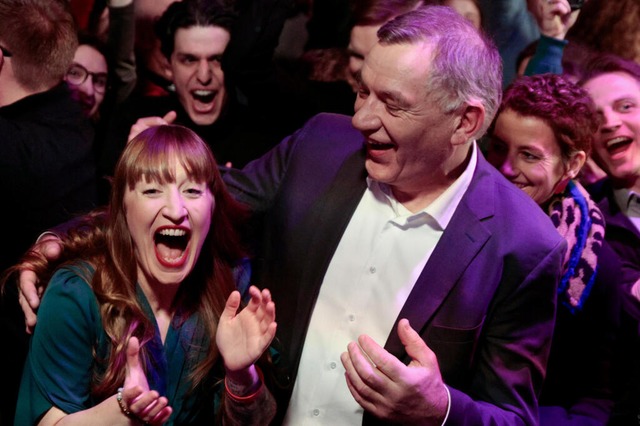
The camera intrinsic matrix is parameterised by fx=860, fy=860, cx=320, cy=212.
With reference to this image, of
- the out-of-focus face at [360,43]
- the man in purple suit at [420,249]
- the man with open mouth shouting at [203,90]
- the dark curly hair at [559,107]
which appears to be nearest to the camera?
the man in purple suit at [420,249]

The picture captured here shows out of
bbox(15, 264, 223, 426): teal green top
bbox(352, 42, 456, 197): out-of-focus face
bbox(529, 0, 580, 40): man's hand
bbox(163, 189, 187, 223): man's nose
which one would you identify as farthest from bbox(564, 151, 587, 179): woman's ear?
bbox(15, 264, 223, 426): teal green top

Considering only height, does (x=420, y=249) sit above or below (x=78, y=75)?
above

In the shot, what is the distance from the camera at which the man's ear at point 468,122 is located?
7.48 ft

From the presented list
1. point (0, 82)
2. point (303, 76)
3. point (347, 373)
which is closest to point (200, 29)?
point (303, 76)

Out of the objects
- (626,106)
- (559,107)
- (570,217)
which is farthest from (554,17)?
(570,217)

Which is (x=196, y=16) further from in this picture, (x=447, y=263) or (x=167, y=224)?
(x=447, y=263)

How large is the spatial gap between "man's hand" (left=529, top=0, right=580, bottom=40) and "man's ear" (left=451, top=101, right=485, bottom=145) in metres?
1.01

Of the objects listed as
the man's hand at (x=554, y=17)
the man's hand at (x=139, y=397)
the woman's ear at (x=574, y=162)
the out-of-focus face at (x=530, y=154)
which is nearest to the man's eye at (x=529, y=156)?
the out-of-focus face at (x=530, y=154)

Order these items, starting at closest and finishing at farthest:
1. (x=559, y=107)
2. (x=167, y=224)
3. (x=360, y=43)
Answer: (x=167, y=224) → (x=559, y=107) → (x=360, y=43)

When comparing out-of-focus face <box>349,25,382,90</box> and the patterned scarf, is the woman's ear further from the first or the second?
out-of-focus face <box>349,25,382,90</box>

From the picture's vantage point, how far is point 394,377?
75.8 inches

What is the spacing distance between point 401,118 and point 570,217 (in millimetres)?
767

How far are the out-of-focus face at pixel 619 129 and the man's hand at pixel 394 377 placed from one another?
4.28 ft

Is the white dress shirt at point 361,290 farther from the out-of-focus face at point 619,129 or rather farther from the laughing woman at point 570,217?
the out-of-focus face at point 619,129
